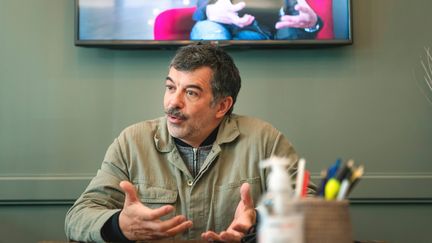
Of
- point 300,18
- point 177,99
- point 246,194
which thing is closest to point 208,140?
point 177,99

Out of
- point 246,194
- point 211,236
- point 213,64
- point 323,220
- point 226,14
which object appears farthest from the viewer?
point 226,14

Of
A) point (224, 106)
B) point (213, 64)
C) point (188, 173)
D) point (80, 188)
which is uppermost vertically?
point (213, 64)

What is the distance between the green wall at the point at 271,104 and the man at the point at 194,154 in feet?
1.63

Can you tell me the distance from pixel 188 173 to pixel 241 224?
1.51ft

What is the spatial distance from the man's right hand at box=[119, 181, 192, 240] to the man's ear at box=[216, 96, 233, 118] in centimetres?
61

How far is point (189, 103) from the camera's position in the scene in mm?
1819

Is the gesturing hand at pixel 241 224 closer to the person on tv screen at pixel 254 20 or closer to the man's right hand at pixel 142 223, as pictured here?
the man's right hand at pixel 142 223

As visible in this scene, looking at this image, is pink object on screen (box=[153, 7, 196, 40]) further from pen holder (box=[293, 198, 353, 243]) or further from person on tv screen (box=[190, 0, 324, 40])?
pen holder (box=[293, 198, 353, 243])

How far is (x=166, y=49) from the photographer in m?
2.34

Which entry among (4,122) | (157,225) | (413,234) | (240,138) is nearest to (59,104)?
(4,122)

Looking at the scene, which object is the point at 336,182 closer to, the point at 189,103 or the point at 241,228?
the point at 241,228

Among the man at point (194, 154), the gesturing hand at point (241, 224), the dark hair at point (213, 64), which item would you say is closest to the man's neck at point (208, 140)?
the man at point (194, 154)

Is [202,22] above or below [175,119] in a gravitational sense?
above

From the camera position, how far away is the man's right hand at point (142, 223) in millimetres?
1356
